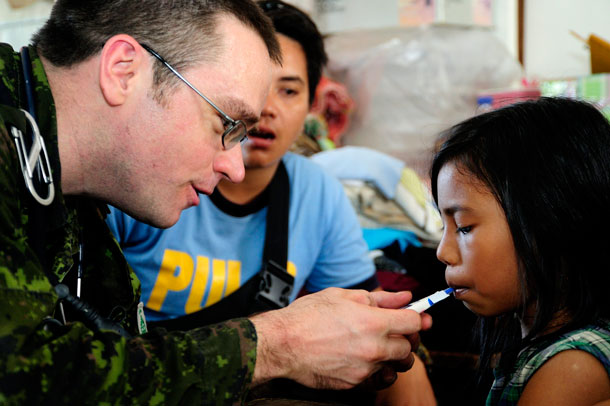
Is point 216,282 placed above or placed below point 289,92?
below

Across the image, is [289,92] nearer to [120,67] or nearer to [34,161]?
[120,67]

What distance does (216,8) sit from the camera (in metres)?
1.10

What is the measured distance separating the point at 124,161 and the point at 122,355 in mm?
394

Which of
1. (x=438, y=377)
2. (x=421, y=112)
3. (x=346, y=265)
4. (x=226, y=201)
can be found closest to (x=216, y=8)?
(x=226, y=201)

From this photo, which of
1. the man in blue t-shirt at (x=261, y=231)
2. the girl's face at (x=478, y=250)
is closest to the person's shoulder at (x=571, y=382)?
the girl's face at (x=478, y=250)

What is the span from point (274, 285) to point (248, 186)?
0.94 ft

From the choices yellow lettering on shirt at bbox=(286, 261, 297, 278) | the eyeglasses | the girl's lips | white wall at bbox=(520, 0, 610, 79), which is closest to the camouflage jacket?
the eyeglasses

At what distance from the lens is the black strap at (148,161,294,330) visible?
1527mm

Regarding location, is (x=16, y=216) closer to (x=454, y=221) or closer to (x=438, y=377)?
(x=454, y=221)

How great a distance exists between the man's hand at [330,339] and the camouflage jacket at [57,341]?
0.16 ft

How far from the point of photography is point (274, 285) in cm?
157

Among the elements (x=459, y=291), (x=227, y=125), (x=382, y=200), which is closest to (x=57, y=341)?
(x=227, y=125)

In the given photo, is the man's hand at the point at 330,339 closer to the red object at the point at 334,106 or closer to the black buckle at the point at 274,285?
the black buckle at the point at 274,285

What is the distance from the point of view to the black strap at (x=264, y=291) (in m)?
1.53
